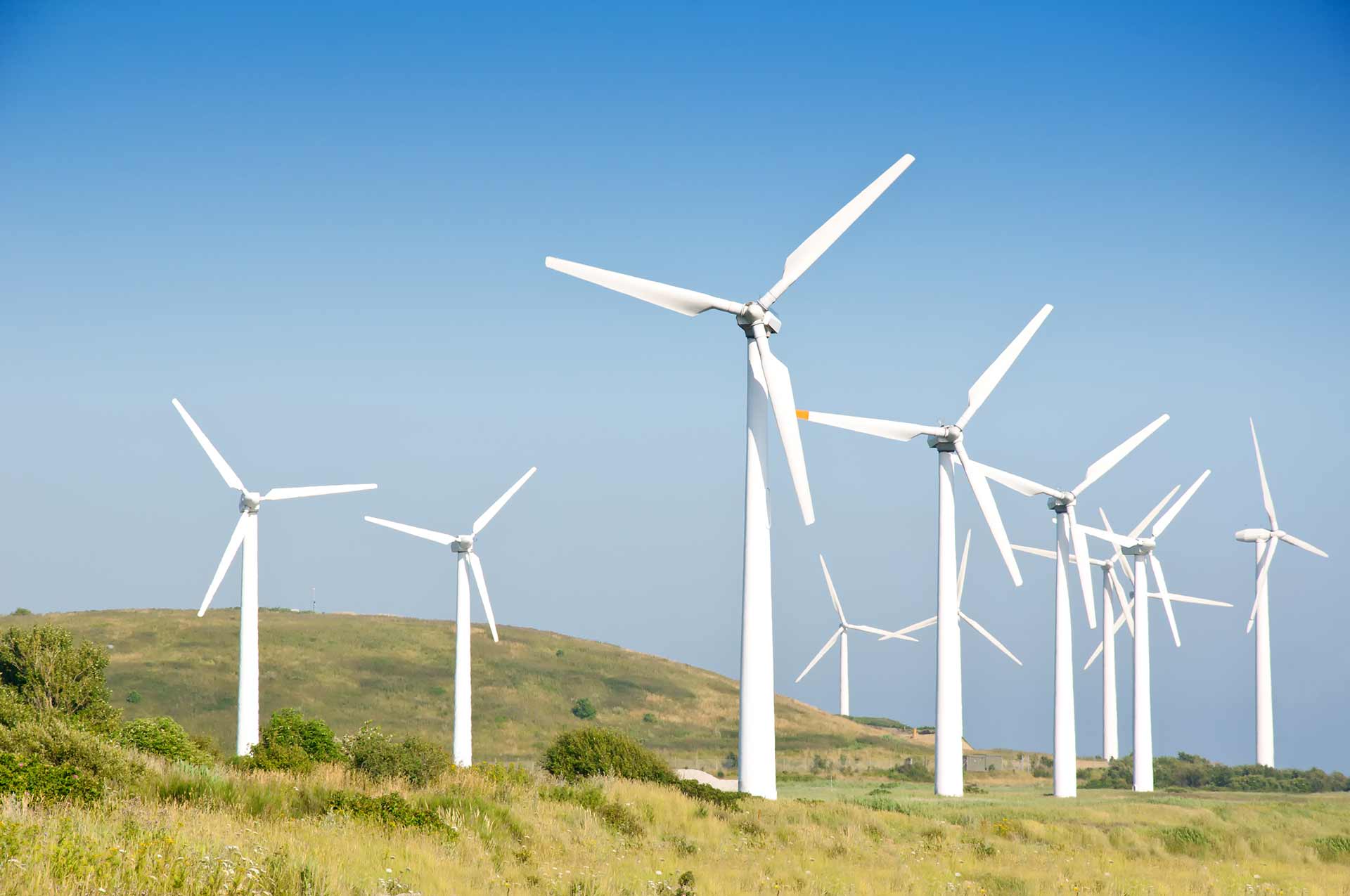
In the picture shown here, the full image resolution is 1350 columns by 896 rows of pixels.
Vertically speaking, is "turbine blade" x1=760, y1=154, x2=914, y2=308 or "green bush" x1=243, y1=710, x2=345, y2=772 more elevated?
"turbine blade" x1=760, y1=154, x2=914, y2=308

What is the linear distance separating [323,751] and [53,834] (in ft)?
94.5

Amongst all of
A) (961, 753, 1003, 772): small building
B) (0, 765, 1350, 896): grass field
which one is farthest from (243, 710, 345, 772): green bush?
(961, 753, 1003, 772): small building

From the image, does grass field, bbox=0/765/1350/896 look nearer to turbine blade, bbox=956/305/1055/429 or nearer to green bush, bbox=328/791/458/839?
green bush, bbox=328/791/458/839

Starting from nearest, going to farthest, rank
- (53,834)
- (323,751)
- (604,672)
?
(53,834) < (323,751) < (604,672)

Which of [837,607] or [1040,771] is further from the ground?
[837,607]

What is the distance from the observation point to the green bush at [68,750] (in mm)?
25130

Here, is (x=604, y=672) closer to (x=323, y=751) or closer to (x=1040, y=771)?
(x=1040, y=771)

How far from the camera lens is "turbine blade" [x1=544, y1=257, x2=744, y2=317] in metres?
45.1

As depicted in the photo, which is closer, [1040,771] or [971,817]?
[971,817]

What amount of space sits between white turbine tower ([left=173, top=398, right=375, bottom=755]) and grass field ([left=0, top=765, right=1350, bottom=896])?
2895 cm

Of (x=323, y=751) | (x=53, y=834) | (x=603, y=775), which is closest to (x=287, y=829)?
(x=53, y=834)

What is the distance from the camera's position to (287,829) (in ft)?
78.4

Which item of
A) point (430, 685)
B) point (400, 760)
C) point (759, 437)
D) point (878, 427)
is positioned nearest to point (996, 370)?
point (878, 427)

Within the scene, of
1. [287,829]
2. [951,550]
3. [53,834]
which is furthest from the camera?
[951,550]
